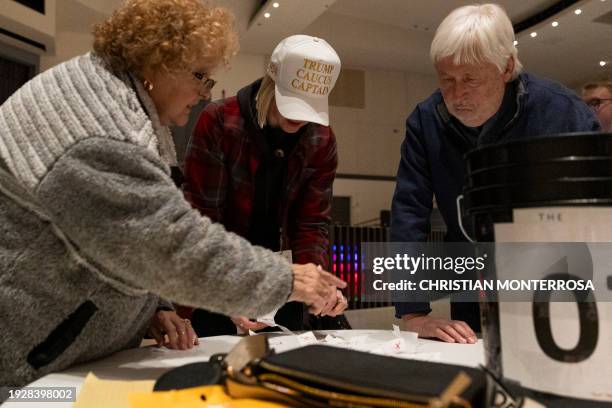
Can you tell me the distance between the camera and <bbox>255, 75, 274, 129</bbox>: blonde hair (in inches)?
70.0

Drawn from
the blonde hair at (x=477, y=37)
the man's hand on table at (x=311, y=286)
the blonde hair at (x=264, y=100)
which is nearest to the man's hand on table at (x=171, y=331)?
the man's hand on table at (x=311, y=286)

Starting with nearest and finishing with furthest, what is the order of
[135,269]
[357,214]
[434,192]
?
[135,269] < [434,192] < [357,214]

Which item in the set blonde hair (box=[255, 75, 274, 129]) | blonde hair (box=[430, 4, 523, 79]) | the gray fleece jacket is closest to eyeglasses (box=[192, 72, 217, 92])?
the gray fleece jacket

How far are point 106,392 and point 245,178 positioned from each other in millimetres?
1071

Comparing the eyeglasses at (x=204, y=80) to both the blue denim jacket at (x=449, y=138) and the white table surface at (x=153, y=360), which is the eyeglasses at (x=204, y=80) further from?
the blue denim jacket at (x=449, y=138)

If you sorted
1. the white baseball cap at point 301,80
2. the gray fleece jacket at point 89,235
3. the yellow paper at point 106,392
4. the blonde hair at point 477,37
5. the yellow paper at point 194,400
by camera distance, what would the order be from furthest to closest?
the white baseball cap at point 301,80 < the blonde hair at point 477,37 < the gray fleece jacket at point 89,235 < the yellow paper at point 106,392 < the yellow paper at point 194,400

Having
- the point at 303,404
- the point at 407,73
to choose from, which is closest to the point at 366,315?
the point at 303,404

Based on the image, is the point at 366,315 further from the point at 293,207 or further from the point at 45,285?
the point at 45,285

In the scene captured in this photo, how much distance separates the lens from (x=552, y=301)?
2.19 feet

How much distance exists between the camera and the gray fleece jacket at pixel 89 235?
2.69ft

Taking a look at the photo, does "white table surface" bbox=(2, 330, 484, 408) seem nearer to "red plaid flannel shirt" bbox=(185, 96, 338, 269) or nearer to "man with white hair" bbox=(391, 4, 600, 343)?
"man with white hair" bbox=(391, 4, 600, 343)

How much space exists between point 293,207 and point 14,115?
1077 millimetres

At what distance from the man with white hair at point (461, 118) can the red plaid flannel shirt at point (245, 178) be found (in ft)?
1.01

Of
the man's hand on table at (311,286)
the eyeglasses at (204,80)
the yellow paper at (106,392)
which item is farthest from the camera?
the eyeglasses at (204,80)
